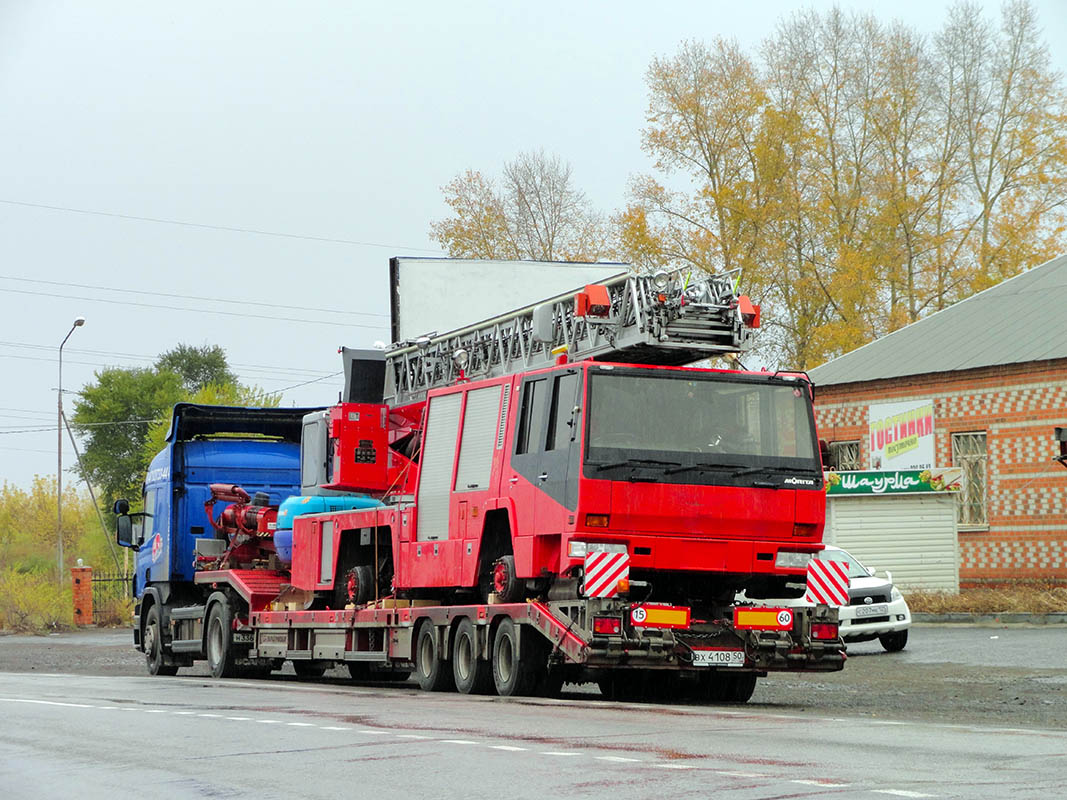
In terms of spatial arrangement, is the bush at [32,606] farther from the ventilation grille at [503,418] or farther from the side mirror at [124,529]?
the ventilation grille at [503,418]

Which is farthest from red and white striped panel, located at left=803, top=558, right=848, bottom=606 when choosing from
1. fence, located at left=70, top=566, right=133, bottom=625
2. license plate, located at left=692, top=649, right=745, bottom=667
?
fence, located at left=70, top=566, right=133, bottom=625

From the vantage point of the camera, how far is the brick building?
36.9m

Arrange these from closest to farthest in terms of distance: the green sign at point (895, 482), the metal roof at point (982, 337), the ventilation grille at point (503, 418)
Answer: the ventilation grille at point (503, 418), the green sign at point (895, 482), the metal roof at point (982, 337)

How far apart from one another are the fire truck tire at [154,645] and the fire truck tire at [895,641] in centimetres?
1140

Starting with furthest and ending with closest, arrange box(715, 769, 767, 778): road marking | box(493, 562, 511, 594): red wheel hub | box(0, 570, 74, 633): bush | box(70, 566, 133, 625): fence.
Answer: box(70, 566, 133, 625): fence, box(0, 570, 74, 633): bush, box(493, 562, 511, 594): red wheel hub, box(715, 769, 767, 778): road marking

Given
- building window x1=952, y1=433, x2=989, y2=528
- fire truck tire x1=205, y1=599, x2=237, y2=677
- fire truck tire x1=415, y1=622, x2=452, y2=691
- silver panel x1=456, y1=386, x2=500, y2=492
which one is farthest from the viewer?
building window x1=952, y1=433, x2=989, y2=528

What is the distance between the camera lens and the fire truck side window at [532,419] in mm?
16125

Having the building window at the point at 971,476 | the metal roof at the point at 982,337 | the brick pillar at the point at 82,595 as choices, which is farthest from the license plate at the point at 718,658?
the brick pillar at the point at 82,595

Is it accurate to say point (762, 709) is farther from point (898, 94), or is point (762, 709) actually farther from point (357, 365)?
point (898, 94)

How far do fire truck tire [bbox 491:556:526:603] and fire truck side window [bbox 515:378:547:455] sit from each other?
117 centimetres

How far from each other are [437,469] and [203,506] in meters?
7.56

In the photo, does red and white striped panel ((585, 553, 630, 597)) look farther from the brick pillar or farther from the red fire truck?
the brick pillar

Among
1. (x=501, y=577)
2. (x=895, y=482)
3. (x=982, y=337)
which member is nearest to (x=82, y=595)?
(x=895, y=482)

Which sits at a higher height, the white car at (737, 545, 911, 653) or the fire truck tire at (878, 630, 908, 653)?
the white car at (737, 545, 911, 653)
